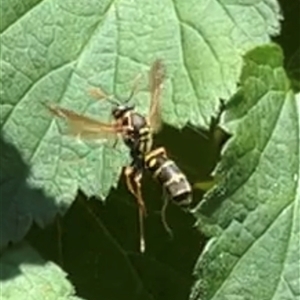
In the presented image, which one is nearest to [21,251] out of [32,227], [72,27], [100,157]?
[32,227]

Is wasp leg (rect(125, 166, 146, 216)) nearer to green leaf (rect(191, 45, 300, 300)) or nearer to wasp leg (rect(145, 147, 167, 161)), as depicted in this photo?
wasp leg (rect(145, 147, 167, 161))

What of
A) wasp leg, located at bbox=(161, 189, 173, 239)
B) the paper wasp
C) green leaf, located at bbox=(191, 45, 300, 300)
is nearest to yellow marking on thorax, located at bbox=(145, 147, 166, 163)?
the paper wasp

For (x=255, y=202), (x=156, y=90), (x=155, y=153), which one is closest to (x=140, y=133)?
(x=155, y=153)

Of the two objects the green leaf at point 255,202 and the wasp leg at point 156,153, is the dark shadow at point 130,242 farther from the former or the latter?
the green leaf at point 255,202

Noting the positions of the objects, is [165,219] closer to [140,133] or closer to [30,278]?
[140,133]

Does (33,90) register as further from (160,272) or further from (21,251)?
(160,272)
